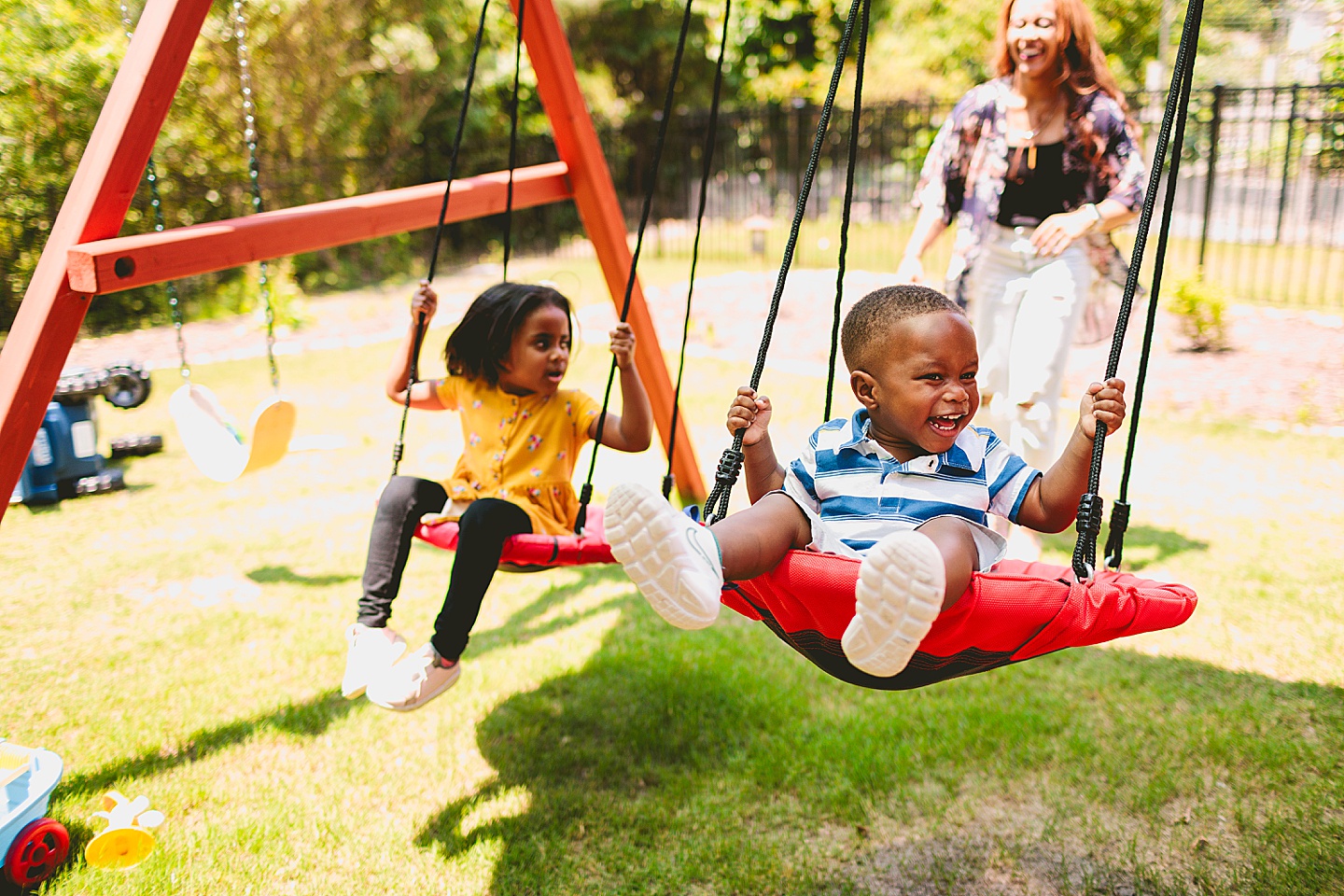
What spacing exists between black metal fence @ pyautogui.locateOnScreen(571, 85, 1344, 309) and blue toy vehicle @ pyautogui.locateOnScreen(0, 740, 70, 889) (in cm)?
836

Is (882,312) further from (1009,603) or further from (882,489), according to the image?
(1009,603)

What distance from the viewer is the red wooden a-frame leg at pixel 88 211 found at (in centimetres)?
220

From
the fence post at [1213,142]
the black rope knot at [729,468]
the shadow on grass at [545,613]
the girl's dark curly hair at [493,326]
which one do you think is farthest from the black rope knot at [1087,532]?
the fence post at [1213,142]

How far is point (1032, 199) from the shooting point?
11.1ft

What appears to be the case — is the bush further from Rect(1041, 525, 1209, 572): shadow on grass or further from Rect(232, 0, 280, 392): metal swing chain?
Rect(232, 0, 280, 392): metal swing chain

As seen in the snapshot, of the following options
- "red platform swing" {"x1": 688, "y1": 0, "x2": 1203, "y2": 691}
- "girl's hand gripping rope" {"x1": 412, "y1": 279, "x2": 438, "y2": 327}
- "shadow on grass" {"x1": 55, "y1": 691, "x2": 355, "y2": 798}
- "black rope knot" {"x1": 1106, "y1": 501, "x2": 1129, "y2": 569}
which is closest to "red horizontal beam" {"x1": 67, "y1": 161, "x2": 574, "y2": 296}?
"girl's hand gripping rope" {"x1": 412, "y1": 279, "x2": 438, "y2": 327}

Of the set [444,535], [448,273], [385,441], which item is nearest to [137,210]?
[448,273]

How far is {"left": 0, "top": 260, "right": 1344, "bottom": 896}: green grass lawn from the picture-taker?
236 centimetres

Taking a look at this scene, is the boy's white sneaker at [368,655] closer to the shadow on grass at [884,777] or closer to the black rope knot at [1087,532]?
the shadow on grass at [884,777]

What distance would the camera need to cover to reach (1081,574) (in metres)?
1.91

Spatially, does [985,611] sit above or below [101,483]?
above

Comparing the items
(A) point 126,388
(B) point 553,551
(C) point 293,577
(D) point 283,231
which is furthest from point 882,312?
(A) point 126,388

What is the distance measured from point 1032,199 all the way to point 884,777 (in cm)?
191

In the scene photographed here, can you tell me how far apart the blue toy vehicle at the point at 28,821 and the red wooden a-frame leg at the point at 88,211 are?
589mm
